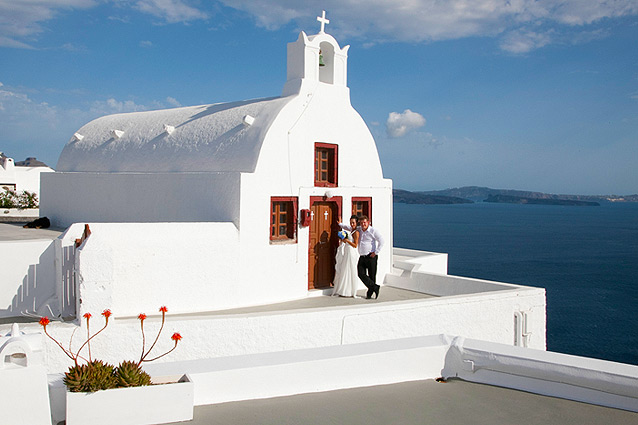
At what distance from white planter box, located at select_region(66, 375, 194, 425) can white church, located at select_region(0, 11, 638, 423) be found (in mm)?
204

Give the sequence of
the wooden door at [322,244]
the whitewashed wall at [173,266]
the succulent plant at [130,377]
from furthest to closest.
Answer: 1. the wooden door at [322,244]
2. the whitewashed wall at [173,266]
3. the succulent plant at [130,377]

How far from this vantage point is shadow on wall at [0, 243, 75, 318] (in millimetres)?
9180

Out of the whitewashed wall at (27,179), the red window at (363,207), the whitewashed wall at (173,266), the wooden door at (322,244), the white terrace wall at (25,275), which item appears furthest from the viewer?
the whitewashed wall at (27,179)

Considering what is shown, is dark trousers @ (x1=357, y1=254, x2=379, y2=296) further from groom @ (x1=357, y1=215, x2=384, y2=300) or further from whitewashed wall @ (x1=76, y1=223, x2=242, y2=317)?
whitewashed wall @ (x1=76, y1=223, x2=242, y2=317)

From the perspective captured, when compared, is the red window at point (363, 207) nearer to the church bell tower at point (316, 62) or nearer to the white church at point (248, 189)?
the white church at point (248, 189)

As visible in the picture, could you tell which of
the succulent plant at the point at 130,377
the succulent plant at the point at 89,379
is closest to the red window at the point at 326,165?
the succulent plant at the point at 130,377

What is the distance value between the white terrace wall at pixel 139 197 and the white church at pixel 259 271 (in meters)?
0.04

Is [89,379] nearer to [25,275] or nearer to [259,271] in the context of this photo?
[25,275]

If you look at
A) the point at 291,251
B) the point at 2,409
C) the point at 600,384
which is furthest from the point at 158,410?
the point at 291,251

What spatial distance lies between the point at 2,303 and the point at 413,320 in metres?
6.76

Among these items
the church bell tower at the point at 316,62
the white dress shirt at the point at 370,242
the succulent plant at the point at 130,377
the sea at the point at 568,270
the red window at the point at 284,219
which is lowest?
the sea at the point at 568,270

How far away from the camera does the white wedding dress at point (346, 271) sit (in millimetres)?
12172

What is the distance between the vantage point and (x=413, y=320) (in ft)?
32.6

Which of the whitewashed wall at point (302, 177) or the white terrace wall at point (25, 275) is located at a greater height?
the whitewashed wall at point (302, 177)
